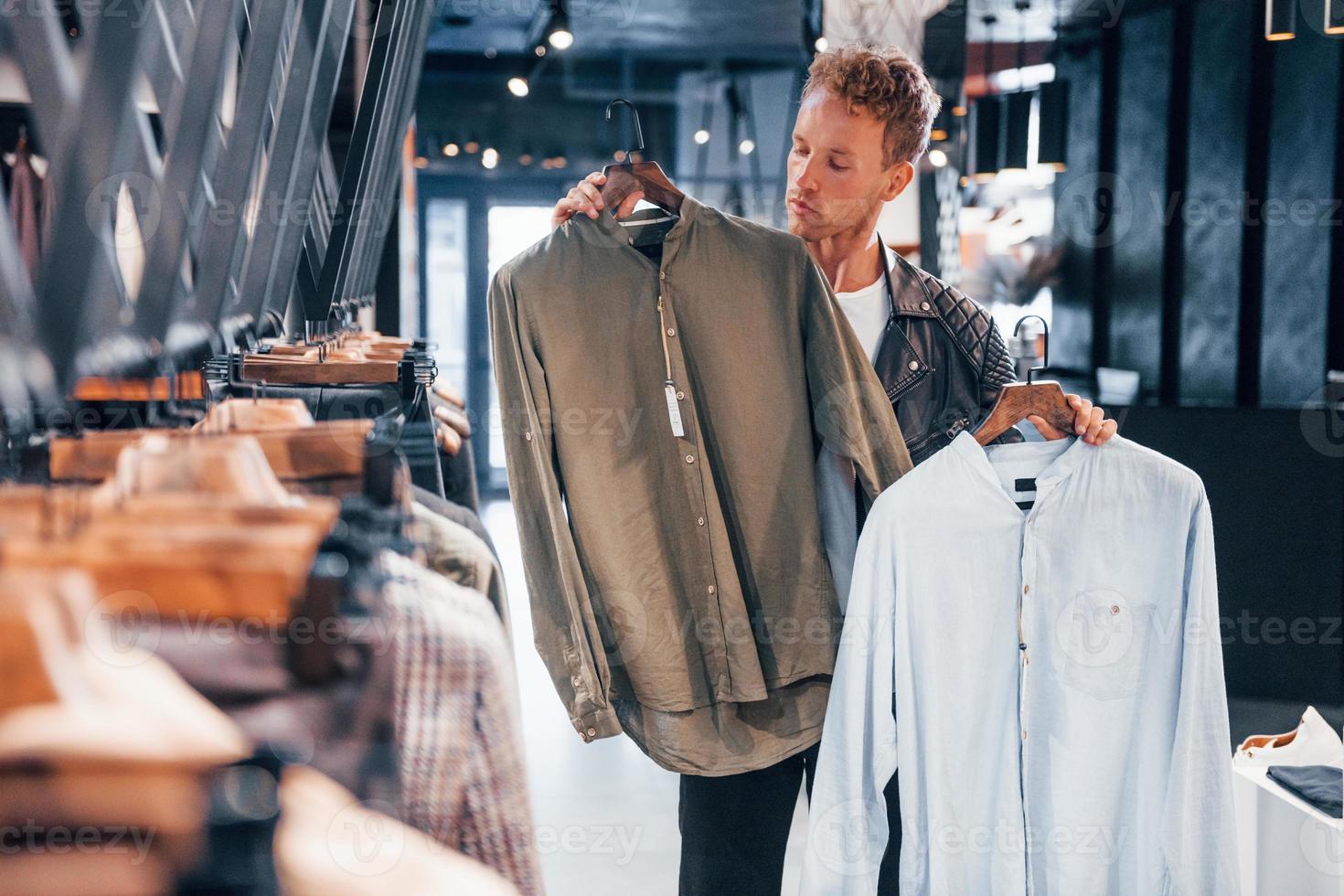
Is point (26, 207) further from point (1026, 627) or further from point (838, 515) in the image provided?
point (1026, 627)

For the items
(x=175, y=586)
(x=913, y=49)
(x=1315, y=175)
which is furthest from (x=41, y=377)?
(x=1315, y=175)

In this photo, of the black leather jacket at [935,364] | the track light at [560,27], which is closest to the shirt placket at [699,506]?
the black leather jacket at [935,364]

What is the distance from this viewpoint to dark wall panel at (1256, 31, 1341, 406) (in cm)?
541

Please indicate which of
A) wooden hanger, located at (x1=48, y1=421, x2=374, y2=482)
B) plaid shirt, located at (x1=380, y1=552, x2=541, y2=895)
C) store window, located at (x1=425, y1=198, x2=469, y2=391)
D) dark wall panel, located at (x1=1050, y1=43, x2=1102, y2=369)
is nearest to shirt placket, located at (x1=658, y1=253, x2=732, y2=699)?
wooden hanger, located at (x1=48, y1=421, x2=374, y2=482)

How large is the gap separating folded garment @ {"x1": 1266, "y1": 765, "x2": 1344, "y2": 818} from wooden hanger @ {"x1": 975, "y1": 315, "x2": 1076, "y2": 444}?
1.06 m

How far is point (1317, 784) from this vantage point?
6.89 feet

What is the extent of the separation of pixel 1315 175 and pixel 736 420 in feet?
17.4

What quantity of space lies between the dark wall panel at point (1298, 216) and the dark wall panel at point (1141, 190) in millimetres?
839

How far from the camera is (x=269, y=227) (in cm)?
208

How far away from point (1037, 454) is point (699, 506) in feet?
1.86

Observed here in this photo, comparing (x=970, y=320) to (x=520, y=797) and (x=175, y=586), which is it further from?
(x=175, y=586)

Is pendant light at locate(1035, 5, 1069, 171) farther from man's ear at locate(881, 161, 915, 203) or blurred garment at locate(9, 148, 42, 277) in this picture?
blurred garment at locate(9, 148, 42, 277)

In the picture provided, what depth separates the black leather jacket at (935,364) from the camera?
1.81m

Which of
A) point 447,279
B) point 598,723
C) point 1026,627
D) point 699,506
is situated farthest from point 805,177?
point 447,279
